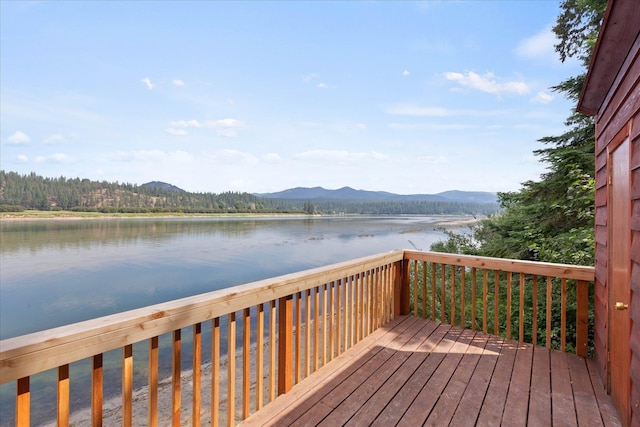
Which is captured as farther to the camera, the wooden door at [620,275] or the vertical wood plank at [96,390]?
the wooden door at [620,275]

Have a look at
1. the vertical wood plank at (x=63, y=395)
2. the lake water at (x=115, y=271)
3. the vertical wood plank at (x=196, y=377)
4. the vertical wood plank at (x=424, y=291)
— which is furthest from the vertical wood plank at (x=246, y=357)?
the lake water at (x=115, y=271)

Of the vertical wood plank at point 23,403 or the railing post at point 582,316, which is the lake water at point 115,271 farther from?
the railing post at point 582,316

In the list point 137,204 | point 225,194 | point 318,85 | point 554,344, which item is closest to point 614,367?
point 554,344

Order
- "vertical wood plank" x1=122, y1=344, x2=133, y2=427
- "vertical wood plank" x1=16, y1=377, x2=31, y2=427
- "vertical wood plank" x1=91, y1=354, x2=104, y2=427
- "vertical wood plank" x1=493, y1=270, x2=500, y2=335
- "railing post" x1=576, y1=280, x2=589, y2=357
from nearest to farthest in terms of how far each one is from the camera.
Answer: "vertical wood plank" x1=16, y1=377, x2=31, y2=427, "vertical wood plank" x1=91, y1=354, x2=104, y2=427, "vertical wood plank" x1=122, y1=344, x2=133, y2=427, "railing post" x1=576, y1=280, x2=589, y2=357, "vertical wood plank" x1=493, y1=270, x2=500, y2=335

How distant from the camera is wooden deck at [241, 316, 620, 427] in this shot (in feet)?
6.53

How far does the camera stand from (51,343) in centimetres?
100

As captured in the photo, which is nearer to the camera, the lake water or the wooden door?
the wooden door

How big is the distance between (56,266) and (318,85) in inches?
723

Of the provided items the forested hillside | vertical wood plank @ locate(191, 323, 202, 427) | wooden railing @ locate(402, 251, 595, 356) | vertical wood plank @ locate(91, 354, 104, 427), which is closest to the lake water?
vertical wood plank @ locate(191, 323, 202, 427)

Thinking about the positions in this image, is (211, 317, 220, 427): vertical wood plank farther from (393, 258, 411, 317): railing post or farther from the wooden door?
(393, 258, 411, 317): railing post

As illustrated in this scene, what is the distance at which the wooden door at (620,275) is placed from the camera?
5.74 feet

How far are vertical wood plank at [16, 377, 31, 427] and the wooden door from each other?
2599 millimetres

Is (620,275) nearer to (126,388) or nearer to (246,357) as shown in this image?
(246,357)

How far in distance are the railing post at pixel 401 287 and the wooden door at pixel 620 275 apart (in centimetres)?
198
